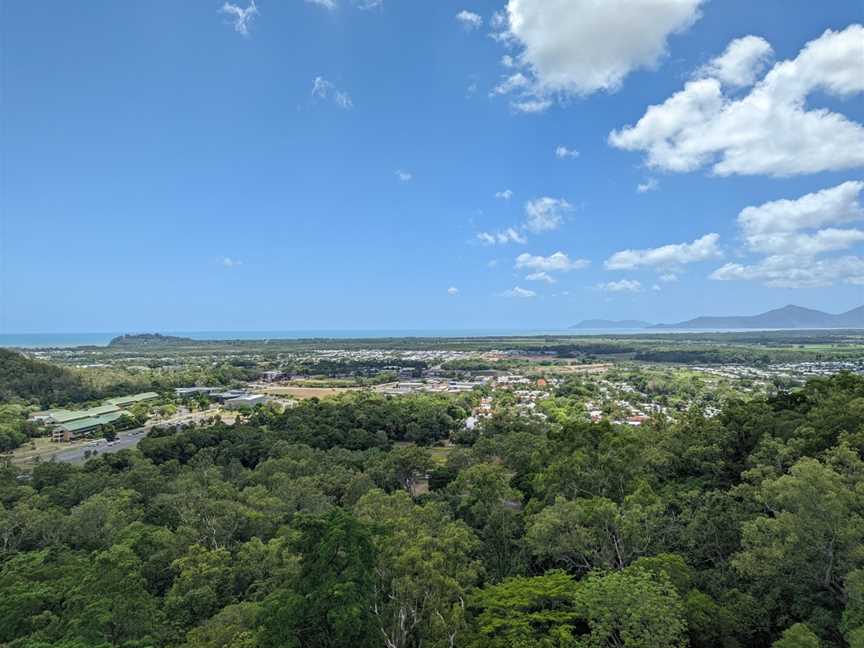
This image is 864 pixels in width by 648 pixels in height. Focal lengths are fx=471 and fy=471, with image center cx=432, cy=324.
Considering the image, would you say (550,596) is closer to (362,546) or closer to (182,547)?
(362,546)

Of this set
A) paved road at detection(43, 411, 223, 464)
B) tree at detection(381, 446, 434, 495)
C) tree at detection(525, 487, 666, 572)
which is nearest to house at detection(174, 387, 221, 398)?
paved road at detection(43, 411, 223, 464)

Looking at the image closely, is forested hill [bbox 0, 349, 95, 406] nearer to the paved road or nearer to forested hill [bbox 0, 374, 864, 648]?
the paved road

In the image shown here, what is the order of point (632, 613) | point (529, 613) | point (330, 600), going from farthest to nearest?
point (529, 613), point (330, 600), point (632, 613)

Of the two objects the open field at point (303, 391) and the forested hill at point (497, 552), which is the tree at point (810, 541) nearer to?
the forested hill at point (497, 552)

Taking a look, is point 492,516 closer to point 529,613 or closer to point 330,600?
point 529,613

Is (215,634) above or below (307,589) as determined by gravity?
below

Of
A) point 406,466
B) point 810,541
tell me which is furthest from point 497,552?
point 406,466

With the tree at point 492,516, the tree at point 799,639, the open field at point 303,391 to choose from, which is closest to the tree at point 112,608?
the tree at point 492,516

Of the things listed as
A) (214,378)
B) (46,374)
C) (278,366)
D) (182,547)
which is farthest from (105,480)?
(278,366)
